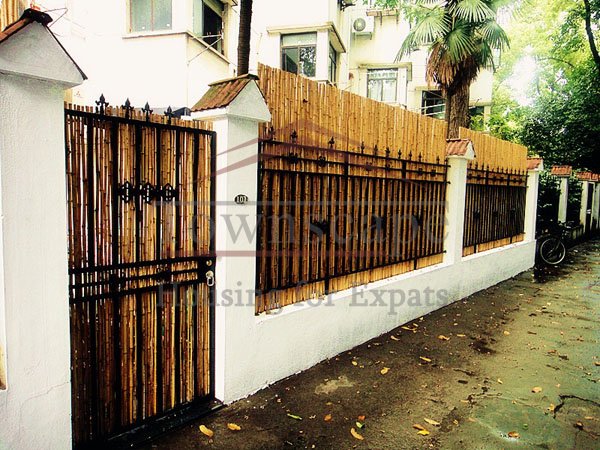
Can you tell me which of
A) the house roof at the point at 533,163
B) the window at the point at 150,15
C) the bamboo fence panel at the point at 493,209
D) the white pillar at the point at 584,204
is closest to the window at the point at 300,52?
the window at the point at 150,15

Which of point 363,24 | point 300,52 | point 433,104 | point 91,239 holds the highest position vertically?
point 363,24

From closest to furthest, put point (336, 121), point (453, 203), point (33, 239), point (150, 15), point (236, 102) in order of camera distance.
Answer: point (33, 239) → point (236, 102) → point (336, 121) → point (453, 203) → point (150, 15)

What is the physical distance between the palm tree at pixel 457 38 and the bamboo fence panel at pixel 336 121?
578 centimetres

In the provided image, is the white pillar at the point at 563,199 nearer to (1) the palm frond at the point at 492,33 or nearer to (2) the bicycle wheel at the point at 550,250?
(2) the bicycle wheel at the point at 550,250

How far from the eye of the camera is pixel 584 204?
52.4 feet

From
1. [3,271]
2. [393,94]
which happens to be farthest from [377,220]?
[393,94]

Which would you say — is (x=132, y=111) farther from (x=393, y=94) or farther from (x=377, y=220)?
(x=393, y=94)

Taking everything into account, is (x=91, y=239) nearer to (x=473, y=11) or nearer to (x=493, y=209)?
(x=493, y=209)

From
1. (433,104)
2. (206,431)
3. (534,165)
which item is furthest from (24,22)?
(433,104)

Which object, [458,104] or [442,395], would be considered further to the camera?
[458,104]

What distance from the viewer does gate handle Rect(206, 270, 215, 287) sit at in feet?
11.6

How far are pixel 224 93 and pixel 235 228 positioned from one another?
1.16 metres

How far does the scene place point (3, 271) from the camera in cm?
228

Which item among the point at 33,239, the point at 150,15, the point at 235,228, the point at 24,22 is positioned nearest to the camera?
the point at 24,22
